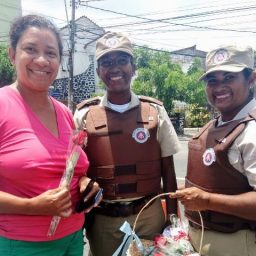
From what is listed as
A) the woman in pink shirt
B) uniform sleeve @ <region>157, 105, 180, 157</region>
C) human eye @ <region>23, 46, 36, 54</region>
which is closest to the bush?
uniform sleeve @ <region>157, 105, 180, 157</region>

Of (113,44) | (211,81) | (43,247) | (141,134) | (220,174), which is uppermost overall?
(113,44)

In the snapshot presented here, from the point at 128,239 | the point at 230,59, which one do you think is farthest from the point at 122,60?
the point at 128,239

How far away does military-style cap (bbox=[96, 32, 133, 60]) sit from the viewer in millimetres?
2529

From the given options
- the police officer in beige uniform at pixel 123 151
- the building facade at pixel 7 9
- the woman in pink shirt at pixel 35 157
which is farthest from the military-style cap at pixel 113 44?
the building facade at pixel 7 9

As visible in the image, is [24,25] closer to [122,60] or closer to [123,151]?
[122,60]

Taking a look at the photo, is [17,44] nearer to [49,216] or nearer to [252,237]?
[49,216]

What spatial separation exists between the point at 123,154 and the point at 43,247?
2.75 feet

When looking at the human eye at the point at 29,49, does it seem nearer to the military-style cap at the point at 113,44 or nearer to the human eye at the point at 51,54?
the human eye at the point at 51,54

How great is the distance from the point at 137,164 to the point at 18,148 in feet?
3.06

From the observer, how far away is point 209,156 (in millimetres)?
2064

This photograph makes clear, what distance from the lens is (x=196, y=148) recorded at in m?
2.22

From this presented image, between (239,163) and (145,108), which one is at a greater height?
(145,108)

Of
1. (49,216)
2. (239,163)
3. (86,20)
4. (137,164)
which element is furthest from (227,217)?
(86,20)

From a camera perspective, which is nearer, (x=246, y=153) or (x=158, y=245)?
(x=246, y=153)
